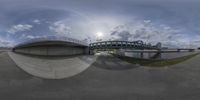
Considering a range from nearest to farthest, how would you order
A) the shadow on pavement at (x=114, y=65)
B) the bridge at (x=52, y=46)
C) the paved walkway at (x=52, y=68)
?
the paved walkway at (x=52, y=68) → the shadow on pavement at (x=114, y=65) → the bridge at (x=52, y=46)

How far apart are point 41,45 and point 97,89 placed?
36511 mm

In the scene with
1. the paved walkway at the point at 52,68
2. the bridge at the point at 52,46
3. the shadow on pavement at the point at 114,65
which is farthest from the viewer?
the bridge at the point at 52,46

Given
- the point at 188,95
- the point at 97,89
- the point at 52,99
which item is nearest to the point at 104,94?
the point at 97,89

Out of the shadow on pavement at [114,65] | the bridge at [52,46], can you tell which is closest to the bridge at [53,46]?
the bridge at [52,46]

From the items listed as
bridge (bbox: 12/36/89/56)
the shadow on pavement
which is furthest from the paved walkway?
bridge (bbox: 12/36/89/56)

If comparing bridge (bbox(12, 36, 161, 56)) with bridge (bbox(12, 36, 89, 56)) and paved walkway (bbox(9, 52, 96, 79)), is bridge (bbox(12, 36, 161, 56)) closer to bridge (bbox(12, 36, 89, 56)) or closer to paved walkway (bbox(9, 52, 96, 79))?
bridge (bbox(12, 36, 89, 56))

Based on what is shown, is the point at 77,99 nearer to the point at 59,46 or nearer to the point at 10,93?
the point at 10,93

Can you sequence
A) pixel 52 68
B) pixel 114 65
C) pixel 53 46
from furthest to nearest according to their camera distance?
pixel 53 46, pixel 114 65, pixel 52 68

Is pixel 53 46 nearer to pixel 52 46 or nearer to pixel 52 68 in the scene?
pixel 52 46

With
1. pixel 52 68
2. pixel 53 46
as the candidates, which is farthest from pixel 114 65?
pixel 53 46

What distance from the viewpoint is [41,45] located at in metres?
41.1

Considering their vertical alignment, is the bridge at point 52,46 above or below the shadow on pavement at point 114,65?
above

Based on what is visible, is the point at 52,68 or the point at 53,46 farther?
the point at 53,46

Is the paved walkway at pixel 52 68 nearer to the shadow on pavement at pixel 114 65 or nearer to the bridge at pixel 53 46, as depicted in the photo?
the shadow on pavement at pixel 114 65
